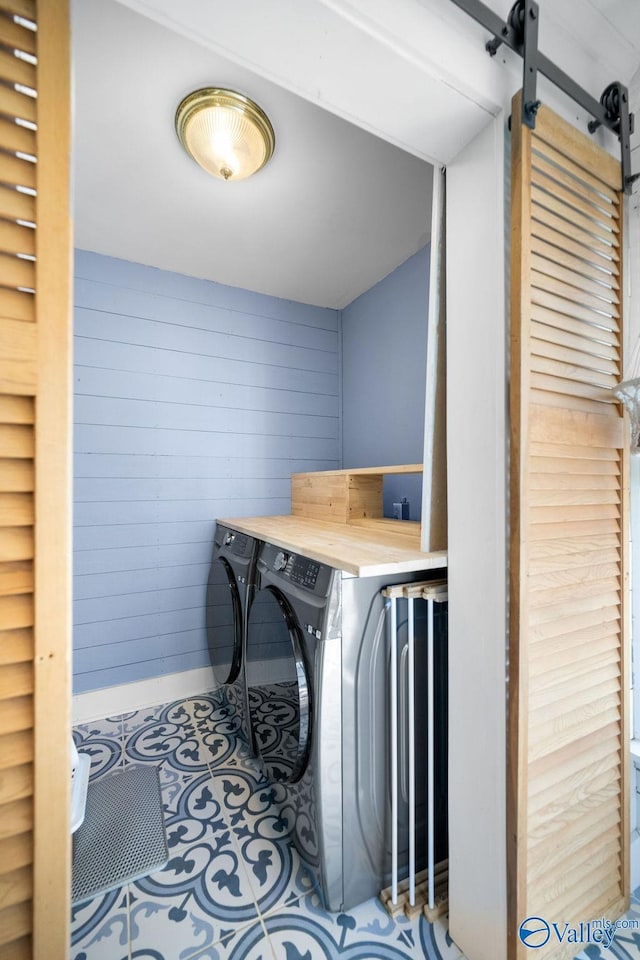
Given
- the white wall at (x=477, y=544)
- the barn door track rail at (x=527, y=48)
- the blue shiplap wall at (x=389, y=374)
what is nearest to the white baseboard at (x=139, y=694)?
the blue shiplap wall at (x=389, y=374)

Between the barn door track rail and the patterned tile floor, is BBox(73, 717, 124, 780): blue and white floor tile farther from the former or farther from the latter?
the barn door track rail

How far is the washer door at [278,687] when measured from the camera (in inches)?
46.2

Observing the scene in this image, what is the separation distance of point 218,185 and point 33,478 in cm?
159

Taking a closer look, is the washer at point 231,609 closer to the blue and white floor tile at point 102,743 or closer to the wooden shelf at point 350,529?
the wooden shelf at point 350,529

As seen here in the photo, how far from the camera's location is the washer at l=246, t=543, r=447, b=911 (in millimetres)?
1102

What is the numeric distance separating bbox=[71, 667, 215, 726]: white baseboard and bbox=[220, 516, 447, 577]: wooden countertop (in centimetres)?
106

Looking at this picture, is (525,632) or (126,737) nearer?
(525,632)

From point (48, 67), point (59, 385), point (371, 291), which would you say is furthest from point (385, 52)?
point (371, 291)

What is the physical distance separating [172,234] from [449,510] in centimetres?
192

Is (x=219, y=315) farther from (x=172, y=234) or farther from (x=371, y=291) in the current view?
(x=371, y=291)

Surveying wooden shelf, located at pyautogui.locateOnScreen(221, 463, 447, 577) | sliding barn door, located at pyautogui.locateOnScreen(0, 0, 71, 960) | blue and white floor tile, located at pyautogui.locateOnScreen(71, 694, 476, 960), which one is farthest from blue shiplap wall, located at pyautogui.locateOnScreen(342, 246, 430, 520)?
sliding barn door, located at pyautogui.locateOnScreen(0, 0, 71, 960)

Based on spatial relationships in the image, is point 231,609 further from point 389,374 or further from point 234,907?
point 389,374

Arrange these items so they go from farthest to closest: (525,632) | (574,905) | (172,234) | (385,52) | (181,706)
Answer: (181,706), (172,234), (574,905), (525,632), (385,52)

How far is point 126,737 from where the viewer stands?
6.55ft
